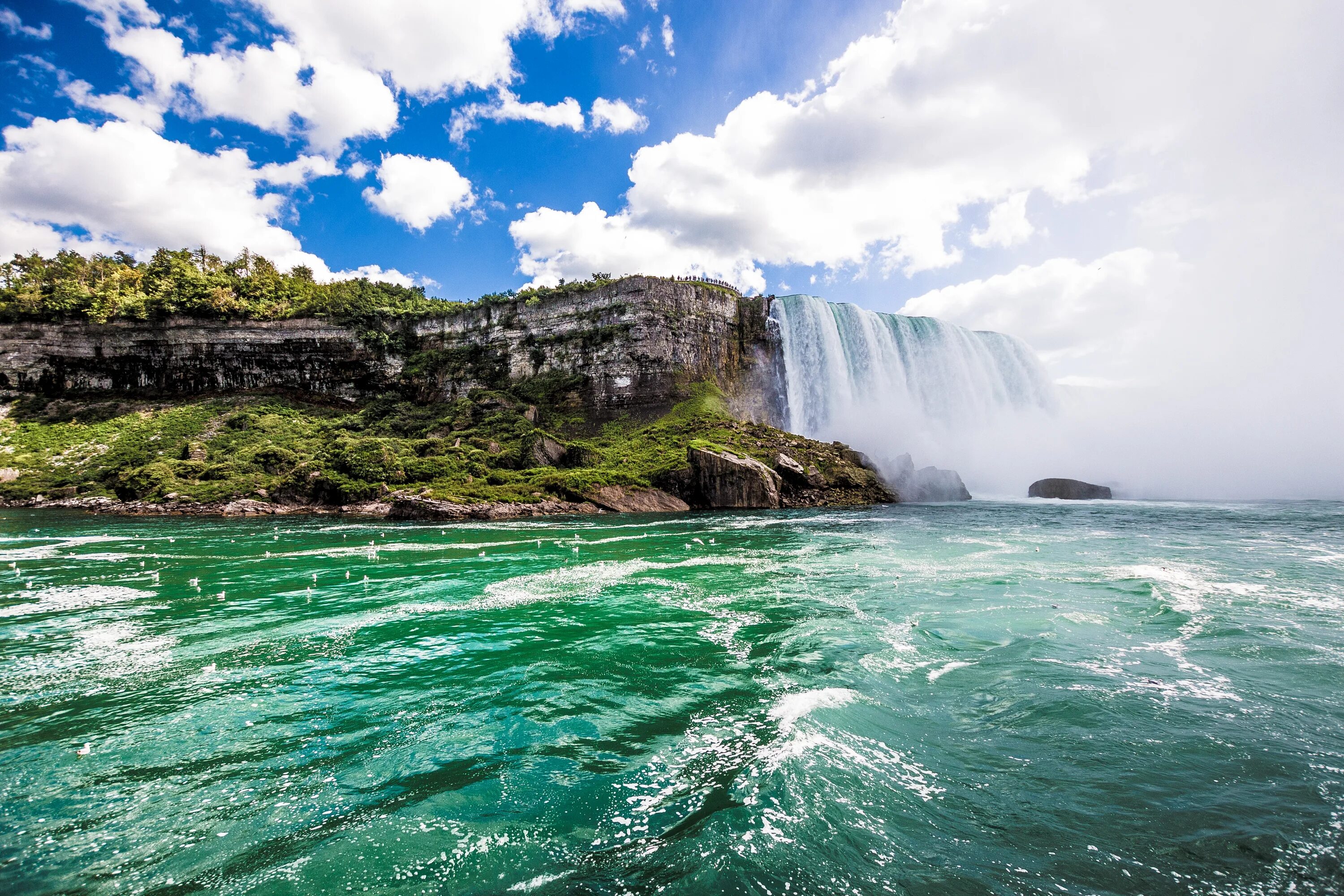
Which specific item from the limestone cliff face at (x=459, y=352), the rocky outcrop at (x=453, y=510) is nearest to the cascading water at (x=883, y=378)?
the limestone cliff face at (x=459, y=352)

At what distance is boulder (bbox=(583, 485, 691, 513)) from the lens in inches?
1324

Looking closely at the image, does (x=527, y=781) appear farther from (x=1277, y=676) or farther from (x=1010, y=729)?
(x=1277, y=676)

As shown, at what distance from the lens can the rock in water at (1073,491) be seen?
Answer: 43.7 metres

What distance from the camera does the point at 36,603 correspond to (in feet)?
35.0

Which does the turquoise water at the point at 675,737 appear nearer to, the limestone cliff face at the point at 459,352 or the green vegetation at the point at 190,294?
the limestone cliff face at the point at 459,352

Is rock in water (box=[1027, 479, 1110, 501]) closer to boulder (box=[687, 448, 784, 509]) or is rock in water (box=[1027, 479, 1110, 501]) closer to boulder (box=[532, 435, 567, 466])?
boulder (box=[687, 448, 784, 509])

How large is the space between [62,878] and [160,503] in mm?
39064

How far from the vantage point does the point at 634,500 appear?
112ft

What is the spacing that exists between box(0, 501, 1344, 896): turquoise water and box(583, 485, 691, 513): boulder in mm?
20845

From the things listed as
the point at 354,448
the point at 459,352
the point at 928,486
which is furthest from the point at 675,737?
the point at 459,352

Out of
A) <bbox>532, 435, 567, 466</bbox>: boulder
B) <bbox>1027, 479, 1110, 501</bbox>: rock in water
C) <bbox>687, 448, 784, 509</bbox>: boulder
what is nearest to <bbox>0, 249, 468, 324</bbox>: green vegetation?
<bbox>532, 435, 567, 466</bbox>: boulder

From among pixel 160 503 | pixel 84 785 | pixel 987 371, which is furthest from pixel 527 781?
pixel 987 371

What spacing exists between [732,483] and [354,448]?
25.5 meters

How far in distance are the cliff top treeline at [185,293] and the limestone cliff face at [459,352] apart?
1.16m
